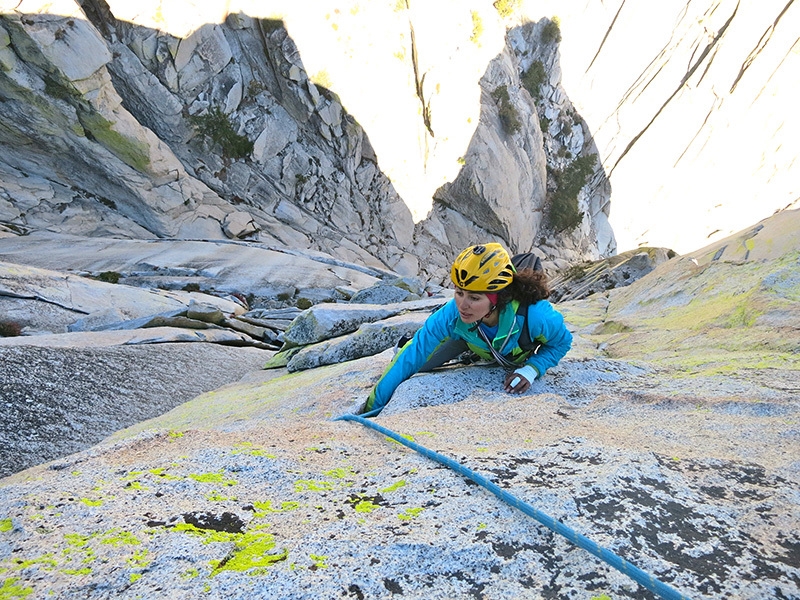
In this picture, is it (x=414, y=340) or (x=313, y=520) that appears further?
(x=414, y=340)

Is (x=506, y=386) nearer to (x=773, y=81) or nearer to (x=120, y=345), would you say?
(x=120, y=345)

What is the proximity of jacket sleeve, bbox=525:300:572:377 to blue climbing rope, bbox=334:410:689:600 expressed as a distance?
217cm

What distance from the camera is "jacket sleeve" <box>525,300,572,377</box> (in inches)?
172

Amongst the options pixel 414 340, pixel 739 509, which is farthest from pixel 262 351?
pixel 739 509

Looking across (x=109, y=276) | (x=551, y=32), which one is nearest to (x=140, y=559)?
(x=109, y=276)

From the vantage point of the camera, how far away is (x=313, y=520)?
1991mm

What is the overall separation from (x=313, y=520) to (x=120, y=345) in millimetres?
7987

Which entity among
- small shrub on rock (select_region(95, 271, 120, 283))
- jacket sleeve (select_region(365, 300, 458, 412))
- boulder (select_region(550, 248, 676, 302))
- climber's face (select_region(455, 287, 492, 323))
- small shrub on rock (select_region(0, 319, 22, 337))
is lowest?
jacket sleeve (select_region(365, 300, 458, 412))

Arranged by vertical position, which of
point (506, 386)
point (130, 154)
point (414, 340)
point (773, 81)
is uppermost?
point (773, 81)

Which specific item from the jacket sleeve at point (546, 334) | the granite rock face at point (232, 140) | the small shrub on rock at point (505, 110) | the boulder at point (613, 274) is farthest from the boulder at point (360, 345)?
the small shrub on rock at point (505, 110)

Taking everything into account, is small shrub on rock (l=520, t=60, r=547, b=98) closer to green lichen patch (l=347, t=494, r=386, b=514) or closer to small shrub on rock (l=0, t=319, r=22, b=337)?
small shrub on rock (l=0, t=319, r=22, b=337)

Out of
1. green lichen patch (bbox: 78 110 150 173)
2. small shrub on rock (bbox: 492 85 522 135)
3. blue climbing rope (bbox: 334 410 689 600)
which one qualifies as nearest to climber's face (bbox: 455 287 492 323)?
blue climbing rope (bbox: 334 410 689 600)

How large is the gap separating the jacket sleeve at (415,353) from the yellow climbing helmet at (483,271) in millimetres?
538

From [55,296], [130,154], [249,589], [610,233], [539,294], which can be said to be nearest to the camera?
[249,589]
